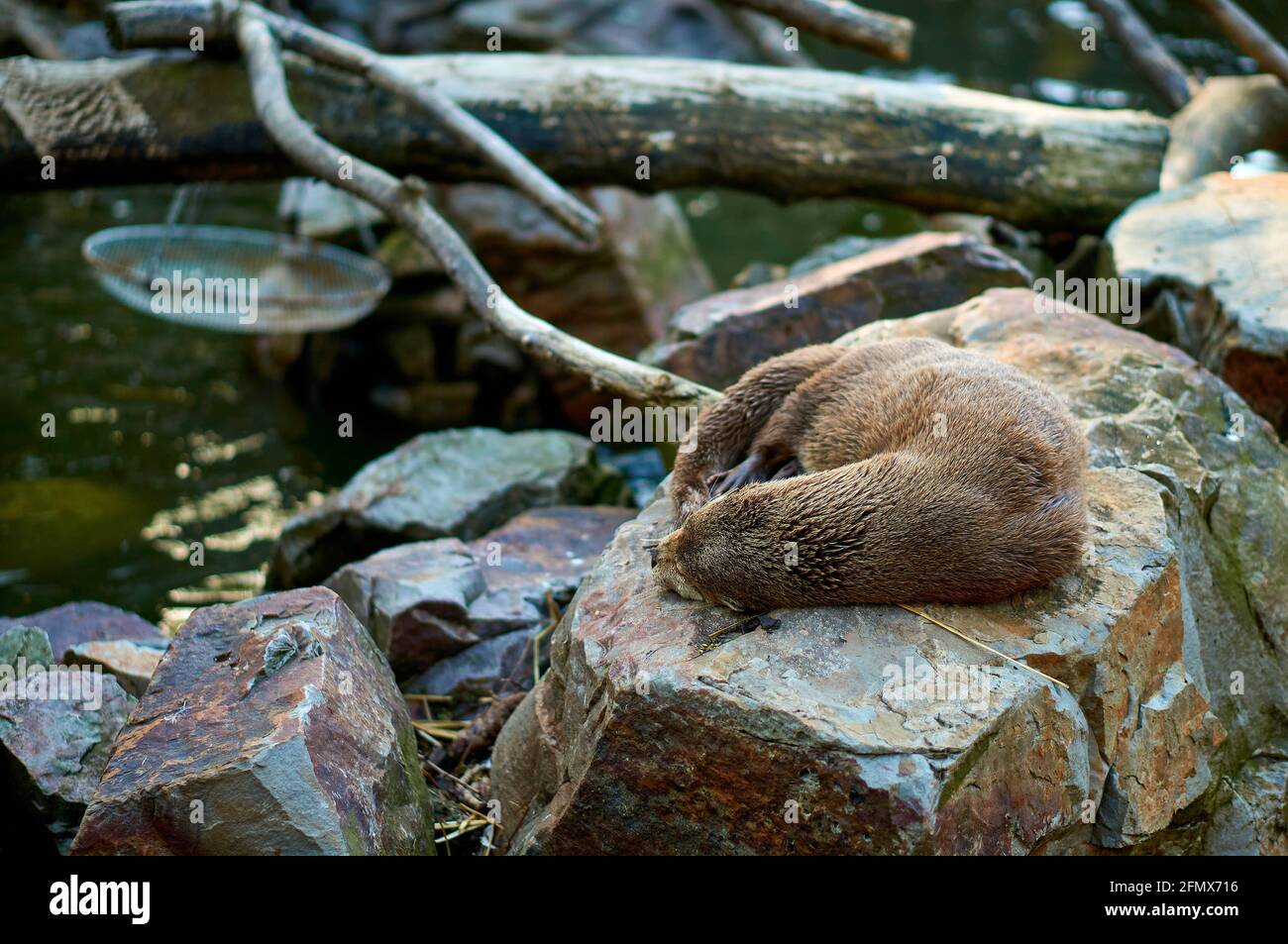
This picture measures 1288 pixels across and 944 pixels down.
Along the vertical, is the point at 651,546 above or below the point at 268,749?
above

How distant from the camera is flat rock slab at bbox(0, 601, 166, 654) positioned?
16.9ft

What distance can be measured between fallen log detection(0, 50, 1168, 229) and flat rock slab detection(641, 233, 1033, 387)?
1.19m

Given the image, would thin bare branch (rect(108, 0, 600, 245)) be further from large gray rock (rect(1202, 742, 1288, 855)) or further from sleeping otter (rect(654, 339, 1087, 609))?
large gray rock (rect(1202, 742, 1288, 855))

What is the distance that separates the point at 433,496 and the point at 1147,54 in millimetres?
6058

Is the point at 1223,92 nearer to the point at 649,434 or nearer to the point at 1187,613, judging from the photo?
the point at 649,434

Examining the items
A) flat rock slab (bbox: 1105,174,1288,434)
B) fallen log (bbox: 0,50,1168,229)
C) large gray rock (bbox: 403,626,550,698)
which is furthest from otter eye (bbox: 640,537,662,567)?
fallen log (bbox: 0,50,1168,229)

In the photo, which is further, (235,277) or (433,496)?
(235,277)

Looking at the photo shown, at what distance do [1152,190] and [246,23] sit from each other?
17.3 ft

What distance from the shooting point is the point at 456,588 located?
4.78 metres

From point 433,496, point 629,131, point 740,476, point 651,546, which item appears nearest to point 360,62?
point 629,131

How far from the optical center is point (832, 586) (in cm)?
325

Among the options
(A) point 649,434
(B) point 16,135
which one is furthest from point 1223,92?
(B) point 16,135

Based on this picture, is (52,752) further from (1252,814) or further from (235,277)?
(235,277)
